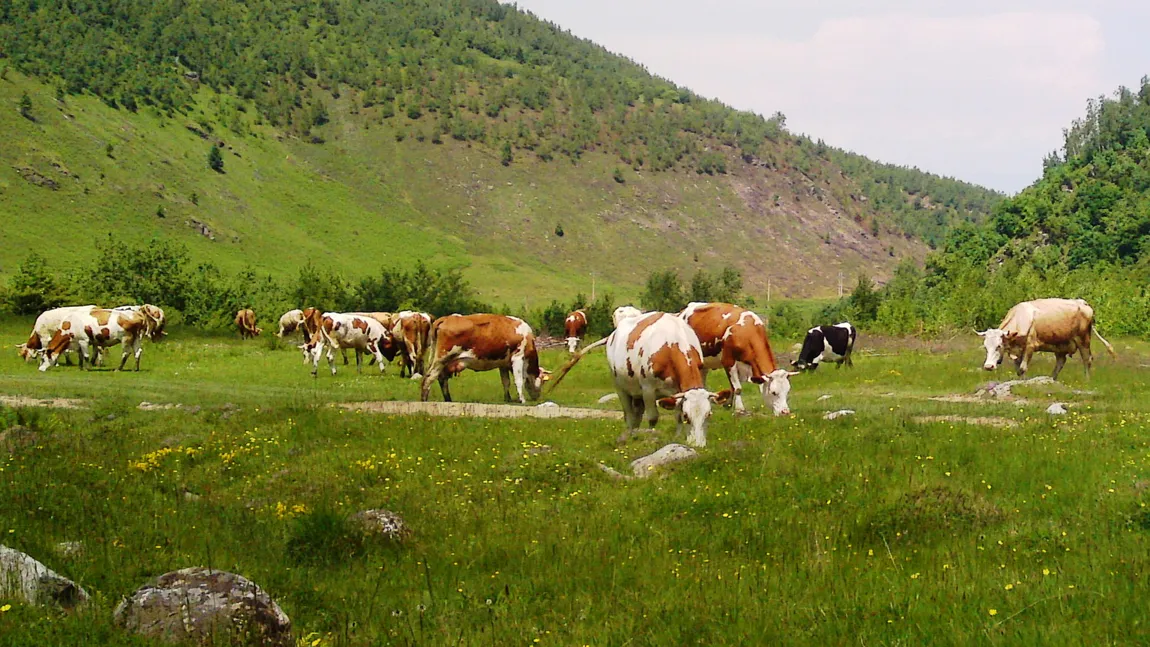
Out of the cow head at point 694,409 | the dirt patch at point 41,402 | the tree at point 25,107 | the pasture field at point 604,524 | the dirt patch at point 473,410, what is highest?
the tree at point 25,107

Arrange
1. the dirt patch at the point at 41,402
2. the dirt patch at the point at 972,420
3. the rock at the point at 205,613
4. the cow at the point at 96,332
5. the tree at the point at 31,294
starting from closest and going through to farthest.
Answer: the rock at the point at 205,613
the dirt patch at the point at 972,420
the dirt patch at the point at 41,402
the cow at the point at 96,332
the tree at the point at 31,294

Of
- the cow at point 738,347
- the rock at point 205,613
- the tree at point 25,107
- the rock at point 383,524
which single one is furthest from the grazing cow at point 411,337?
the tree at point 25,107

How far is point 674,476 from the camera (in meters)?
13.4

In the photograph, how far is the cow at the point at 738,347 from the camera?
2133 centimetres

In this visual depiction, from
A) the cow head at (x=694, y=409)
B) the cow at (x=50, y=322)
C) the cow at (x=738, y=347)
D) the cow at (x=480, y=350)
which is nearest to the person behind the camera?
the cow head at (x=694, y=409)

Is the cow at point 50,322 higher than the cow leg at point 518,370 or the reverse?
higher

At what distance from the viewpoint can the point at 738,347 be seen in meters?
23.4

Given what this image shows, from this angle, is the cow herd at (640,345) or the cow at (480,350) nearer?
the cow herd at (640,345)

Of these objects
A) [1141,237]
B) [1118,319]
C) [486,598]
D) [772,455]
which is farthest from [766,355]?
[1141,237]

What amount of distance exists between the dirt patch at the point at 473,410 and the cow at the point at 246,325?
42.7m

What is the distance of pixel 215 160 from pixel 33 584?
14835 centimetres

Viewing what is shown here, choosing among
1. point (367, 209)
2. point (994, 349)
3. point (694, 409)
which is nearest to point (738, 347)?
point (694, 409)

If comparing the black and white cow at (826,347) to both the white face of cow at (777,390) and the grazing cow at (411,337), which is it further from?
the white face of cow at (777,390)

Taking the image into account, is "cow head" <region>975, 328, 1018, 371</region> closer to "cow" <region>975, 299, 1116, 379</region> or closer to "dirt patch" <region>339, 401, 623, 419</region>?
"cow" <region>975, 299, 1116, 379</region>
